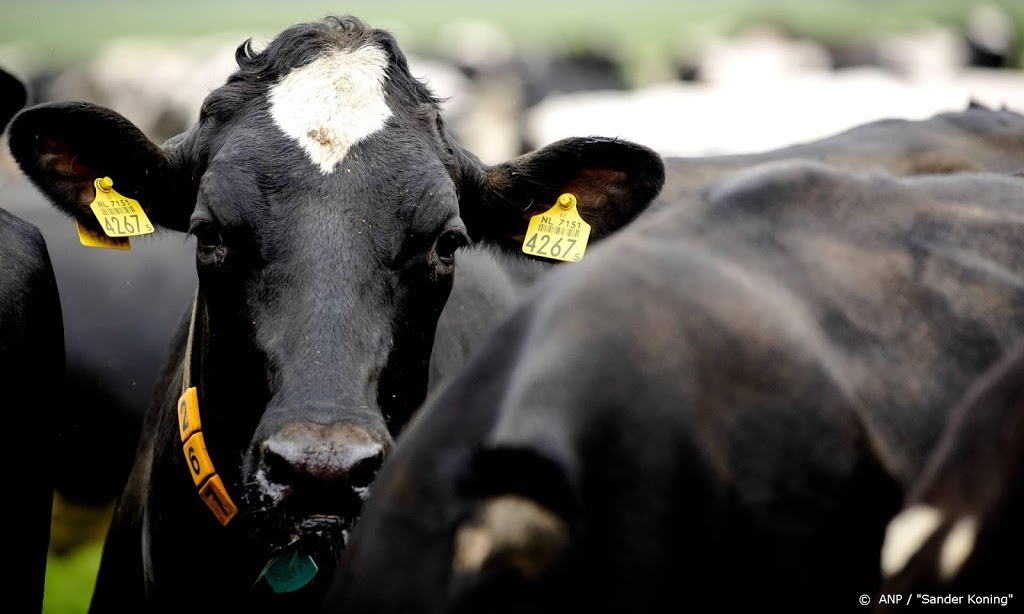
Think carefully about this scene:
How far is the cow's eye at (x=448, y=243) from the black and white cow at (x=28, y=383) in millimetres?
1313

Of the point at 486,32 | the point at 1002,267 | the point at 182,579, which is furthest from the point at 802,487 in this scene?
the point at 486,32

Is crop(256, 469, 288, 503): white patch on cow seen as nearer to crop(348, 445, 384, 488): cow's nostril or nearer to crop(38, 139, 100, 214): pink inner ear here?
crop(348, 445, 384, 488): cow's nostril

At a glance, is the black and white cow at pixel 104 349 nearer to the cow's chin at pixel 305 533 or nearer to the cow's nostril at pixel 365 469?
the cow's chin at pixel 305 533

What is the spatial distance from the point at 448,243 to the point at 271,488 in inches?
37.6

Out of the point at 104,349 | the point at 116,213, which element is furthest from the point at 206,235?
the point at 104,349

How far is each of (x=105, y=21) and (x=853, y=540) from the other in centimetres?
7025

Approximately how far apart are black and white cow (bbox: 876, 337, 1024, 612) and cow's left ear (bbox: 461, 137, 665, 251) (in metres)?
2.20

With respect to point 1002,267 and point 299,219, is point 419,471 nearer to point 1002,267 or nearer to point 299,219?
point 1002,267

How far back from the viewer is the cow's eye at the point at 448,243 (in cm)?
337

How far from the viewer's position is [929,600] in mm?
1666

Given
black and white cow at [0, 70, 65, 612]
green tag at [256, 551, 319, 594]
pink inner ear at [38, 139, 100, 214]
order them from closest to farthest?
1. green tag at [256, 551, 319, 594]
2. black and white cow at [0, 70, 65, 612]
3. pink inner ear at [38, 139, 100, 214]

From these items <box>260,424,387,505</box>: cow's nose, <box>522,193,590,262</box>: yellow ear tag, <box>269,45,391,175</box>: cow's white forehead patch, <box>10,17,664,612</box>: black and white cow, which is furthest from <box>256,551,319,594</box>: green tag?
<box>522,193,590,262</box>: yellow ear tag

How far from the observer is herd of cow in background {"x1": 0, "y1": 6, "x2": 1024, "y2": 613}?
1651mm

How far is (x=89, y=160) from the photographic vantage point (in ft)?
11.9
